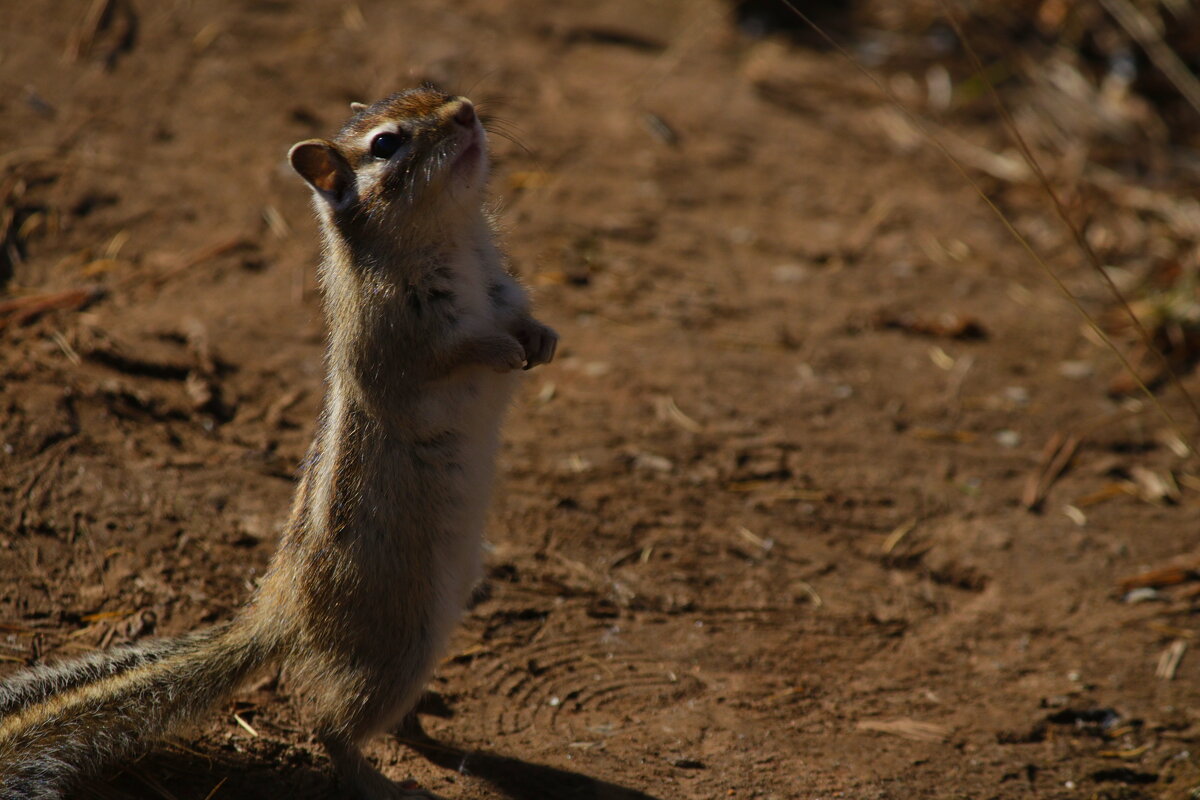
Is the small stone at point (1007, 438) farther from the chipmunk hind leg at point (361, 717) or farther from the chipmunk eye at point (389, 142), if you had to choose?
the chipmunk eye at point (389, 142)

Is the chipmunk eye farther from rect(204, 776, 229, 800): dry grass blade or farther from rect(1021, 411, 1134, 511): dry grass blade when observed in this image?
rect(1021, 411, 1134, 511): dry grass blade

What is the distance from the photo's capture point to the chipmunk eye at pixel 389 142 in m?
2.82

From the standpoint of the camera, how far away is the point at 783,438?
434 cm

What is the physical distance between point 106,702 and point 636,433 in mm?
2211

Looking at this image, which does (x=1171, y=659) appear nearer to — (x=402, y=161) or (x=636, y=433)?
(x=636, y=433)

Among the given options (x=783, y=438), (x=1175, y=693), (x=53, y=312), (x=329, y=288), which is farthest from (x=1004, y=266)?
(x=53, y=312)

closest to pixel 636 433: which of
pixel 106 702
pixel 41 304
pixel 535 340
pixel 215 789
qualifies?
pixel 535 340

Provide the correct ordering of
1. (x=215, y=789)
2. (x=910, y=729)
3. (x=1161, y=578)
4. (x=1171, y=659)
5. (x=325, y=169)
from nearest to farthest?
(x=215, y=789), (x=325, y=169), (x=910, y=729), (x=1171, y=659), (x=1161, y=578)

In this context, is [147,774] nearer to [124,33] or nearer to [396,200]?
[396,200]

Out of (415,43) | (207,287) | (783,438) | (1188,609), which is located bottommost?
(1188,609)

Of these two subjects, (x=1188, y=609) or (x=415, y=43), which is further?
(x=415, y=43)

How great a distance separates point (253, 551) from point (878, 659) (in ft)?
6.68

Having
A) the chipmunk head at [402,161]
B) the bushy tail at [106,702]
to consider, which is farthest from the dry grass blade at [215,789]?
the chipmunk head at [402,161]

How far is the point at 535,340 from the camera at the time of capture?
305 cm
